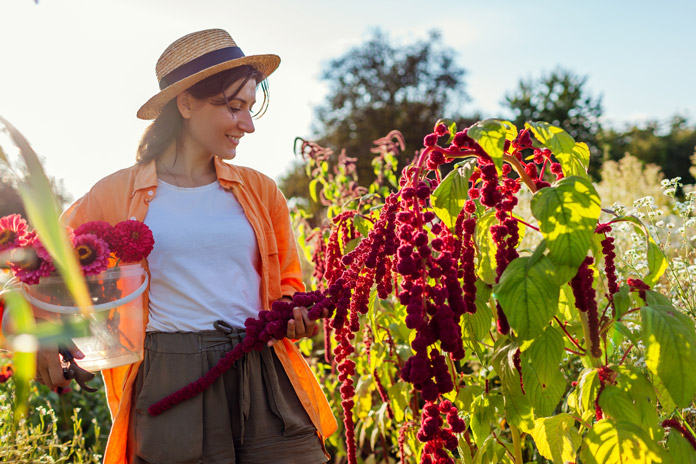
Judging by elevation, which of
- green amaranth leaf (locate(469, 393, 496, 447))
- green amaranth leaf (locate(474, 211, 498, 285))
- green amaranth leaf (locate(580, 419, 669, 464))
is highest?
green amaranth leaf (locate(474, 211, 498, 285))

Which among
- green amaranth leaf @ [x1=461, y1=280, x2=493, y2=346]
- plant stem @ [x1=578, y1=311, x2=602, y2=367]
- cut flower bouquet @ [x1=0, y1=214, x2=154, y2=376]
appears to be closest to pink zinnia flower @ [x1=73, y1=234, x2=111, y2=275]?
cut flower bouquet @ [x1=0, y1=214, x2=154, y2=376]

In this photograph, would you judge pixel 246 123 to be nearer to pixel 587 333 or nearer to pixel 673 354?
pixel 587 333

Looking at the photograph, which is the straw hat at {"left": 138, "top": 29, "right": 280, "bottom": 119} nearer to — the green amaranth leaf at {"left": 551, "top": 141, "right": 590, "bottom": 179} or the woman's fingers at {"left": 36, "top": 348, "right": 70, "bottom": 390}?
the woman's fingers at {"left": 36, "top": 348, "right": 70, "bottom": 390}

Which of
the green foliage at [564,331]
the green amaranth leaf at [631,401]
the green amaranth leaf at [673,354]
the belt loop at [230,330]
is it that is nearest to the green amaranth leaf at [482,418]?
the green foliage at [564,331]

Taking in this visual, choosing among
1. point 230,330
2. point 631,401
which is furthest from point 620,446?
point 230,330

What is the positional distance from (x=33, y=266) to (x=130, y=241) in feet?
0.83

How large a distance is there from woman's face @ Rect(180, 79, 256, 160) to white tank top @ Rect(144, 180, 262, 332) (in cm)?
17

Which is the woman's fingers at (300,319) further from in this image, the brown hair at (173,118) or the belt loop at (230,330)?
the brown hair at (173,118)

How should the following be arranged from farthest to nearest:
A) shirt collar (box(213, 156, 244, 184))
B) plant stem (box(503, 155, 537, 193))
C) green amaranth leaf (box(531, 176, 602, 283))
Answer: shirt collar (box(213, 156, 244, 184)) < plant stem (box(503, 155, 537, 193)) < green amaranth leaf (box(531, 176, 602, 283))

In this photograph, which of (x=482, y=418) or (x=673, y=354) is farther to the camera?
(x=482, y=418)

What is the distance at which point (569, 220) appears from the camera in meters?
1.00

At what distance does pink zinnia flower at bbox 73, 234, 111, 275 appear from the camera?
4.45 feet

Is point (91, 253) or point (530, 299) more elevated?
point (91, 253)

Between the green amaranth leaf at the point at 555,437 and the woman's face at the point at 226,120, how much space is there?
3.91 ft
